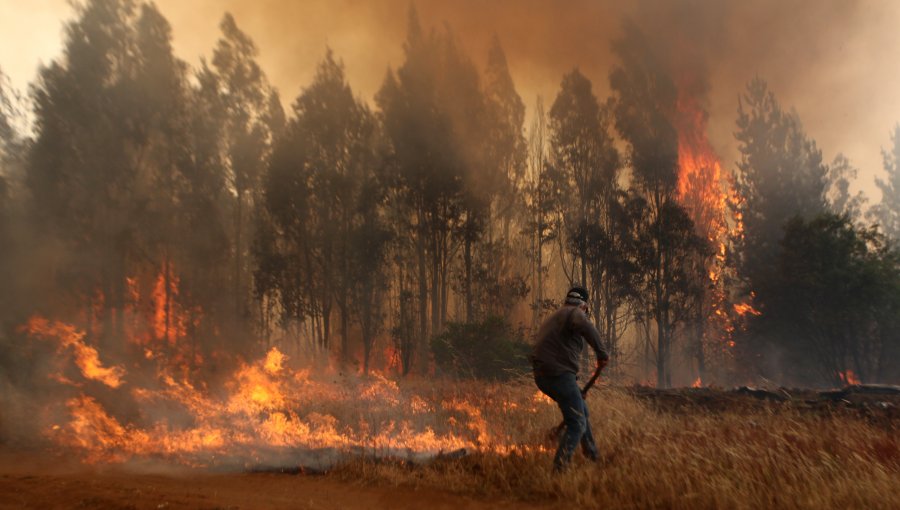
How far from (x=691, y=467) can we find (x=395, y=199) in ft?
80.1

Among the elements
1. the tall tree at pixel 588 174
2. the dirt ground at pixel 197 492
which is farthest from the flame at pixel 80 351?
the tall tree at pixel 588 174

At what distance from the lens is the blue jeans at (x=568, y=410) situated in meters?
6.07

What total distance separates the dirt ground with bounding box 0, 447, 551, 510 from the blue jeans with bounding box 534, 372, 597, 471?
2.49ft

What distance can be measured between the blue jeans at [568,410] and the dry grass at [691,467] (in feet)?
0.73

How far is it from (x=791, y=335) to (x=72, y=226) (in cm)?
3135


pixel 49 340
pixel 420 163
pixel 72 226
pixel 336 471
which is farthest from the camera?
pixel 420 163

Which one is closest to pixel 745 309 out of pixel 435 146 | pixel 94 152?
pixel 435 146

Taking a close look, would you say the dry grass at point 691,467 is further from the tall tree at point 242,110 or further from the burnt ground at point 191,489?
the tall tree at point 242,110

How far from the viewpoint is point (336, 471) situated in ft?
23.7

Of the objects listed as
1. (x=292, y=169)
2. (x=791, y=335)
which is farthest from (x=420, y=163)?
(x=791, y=335)

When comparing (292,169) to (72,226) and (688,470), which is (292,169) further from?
(688,470)

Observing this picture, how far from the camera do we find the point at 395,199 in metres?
28.9

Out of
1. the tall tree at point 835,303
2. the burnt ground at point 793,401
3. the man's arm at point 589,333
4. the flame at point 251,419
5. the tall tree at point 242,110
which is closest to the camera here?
the man's arm at point 589,333

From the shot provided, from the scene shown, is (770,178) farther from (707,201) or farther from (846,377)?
(846,377)
